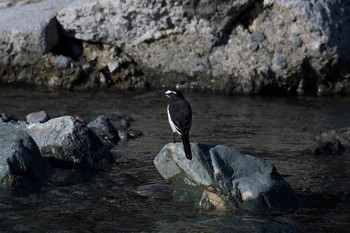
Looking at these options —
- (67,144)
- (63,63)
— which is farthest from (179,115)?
(63,63)

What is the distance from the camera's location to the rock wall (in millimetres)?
14133

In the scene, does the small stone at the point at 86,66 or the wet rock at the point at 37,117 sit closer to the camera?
the wet rock at the point at 37,117

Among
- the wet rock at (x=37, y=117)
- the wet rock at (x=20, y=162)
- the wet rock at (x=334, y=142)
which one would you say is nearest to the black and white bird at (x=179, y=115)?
the wet rock at (x=20, y=162)

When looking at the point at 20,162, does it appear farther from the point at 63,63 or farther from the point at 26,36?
the point at 26,36

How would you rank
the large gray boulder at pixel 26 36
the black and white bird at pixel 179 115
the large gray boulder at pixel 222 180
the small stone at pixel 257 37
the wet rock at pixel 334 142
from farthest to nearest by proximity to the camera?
the small stone at pixel 257 37, the large gray boulder at pixel 26 36, the wet rock at pixel 334 142, the black and white bird at pixel 179 115, the large gray boulder at pixel 222 180

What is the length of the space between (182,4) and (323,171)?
478 cm

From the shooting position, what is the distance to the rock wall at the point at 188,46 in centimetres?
1413

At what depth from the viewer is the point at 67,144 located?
1021 cm

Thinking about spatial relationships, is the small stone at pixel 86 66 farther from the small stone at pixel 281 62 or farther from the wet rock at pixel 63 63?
the small stone at pixel 281 62

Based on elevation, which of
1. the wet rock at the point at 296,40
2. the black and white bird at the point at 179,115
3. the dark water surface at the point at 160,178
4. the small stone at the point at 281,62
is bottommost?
the dark water surface at the point at 160,178

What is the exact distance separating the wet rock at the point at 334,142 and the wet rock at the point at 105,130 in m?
2.46

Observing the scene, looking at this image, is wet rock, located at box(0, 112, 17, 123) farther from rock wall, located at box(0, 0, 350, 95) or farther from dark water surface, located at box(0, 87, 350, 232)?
rock wall, located at box(0, 0, 350, 95)

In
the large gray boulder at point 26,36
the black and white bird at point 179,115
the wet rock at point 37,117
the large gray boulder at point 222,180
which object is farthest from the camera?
the large gray boulder at point 26,36

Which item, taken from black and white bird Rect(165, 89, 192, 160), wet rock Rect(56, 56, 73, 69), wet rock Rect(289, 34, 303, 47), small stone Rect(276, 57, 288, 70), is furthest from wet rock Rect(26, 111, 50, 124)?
wet rock Rect(289, 34, 303, 47)
